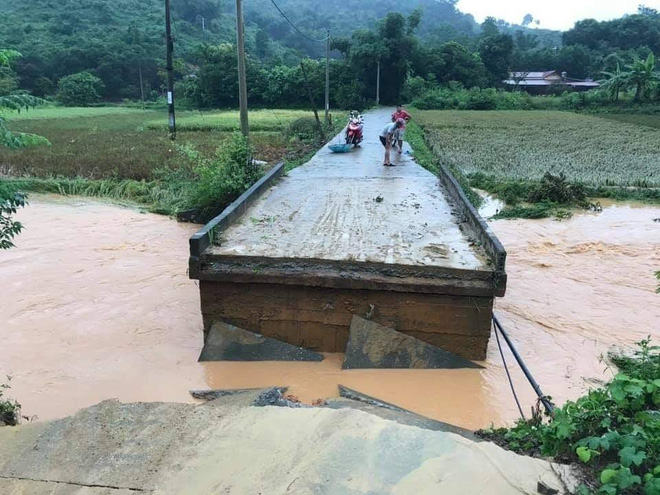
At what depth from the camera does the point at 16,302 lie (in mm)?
8070

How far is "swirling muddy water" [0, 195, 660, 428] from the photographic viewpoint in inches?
226

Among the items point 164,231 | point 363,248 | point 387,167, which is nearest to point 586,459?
point 363,248

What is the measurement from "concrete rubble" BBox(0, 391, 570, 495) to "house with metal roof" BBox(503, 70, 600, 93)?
61.9m

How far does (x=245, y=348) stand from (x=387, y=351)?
1.56m

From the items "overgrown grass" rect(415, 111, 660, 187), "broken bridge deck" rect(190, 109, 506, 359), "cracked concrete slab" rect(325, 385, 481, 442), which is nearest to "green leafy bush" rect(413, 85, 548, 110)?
"overgrown grass" rect(415, 111, 660, 187)

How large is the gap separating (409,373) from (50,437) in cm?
340

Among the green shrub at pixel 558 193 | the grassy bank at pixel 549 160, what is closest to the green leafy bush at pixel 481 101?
the grassy bank at pixel 549 160

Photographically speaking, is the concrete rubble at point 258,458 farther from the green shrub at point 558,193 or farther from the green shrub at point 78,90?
the green shrub at point 78,90

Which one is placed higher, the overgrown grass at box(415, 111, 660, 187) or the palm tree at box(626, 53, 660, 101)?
the palm tree at box(626, 53, 660, 101)

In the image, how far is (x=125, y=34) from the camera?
62.8 metres

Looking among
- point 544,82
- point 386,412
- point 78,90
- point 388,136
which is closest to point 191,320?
point 386,412

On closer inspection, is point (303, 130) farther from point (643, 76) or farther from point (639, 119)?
A: point (643, 76)

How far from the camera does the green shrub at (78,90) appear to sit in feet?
166

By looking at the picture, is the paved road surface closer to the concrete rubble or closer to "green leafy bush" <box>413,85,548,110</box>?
the concrete rubble
